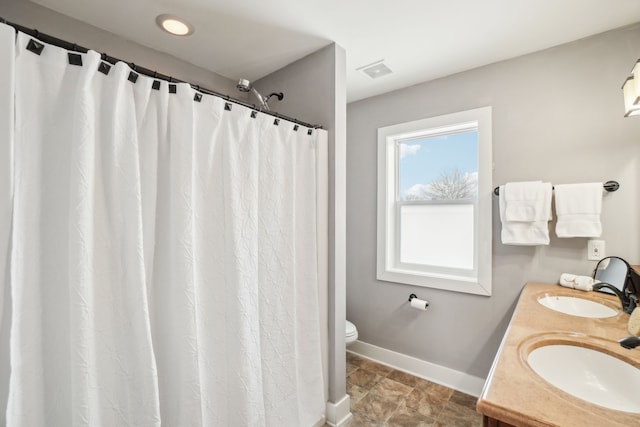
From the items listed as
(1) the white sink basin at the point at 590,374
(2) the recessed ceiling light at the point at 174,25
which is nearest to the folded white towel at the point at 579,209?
(1) the white sink basin at the point at 590,374

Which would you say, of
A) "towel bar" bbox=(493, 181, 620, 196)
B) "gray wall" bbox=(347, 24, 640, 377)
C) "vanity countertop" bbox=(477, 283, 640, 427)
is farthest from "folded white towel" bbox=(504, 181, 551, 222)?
"vanity countertop" bbox=(477, 283, 640, 427)

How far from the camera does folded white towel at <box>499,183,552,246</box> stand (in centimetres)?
168

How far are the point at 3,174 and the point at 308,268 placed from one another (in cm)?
128

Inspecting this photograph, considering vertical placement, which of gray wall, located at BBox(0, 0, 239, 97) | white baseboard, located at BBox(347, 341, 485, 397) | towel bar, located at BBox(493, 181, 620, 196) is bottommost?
white baseboard, located at BBox(347, 341, 485, 397)

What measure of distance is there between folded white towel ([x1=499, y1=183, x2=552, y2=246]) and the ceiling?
0.95m

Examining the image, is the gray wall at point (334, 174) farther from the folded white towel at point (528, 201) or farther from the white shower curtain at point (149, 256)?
the folded white towel at point (528, 201)

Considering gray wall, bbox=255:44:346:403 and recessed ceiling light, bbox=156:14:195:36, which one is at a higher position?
recessed ceiling light, bbox=156:14:195:36

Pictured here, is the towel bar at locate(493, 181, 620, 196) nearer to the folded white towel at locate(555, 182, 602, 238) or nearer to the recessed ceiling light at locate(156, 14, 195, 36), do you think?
the folded white towel at locate(555, 182, 602, 238)

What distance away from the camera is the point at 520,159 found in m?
1.87

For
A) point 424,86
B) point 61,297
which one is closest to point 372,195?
point 424,86

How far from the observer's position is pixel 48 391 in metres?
0.82

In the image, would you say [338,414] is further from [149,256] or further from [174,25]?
[174,25]

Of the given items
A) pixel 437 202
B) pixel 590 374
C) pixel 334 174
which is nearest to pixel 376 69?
pixel 334 174

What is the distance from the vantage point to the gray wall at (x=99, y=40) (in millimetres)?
1417
